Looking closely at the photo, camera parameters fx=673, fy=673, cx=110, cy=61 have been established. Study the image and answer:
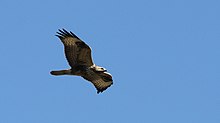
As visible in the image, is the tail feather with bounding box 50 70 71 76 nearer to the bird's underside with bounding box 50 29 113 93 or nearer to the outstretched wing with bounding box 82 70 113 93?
the bird's underside with bounding box 50 29 113 93

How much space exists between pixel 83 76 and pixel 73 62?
3.00ft

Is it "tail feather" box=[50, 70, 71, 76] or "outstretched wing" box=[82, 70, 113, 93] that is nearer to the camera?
"tail feather" box=[50, 70, 71, 76]

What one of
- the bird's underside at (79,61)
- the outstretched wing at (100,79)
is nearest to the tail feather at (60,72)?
the bird's underside at (79,61)

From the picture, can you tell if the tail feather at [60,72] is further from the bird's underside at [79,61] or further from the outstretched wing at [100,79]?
the outstretched wing at [100,79]

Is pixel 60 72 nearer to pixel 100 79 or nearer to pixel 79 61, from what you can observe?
pixel 79 61

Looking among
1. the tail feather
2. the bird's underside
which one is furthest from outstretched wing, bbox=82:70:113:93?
the tail feather

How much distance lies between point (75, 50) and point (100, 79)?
6.12 feet

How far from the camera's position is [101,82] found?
23406mm

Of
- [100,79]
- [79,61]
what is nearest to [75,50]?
[79,61]

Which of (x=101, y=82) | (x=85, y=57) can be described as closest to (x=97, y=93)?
(x=101, y=82)

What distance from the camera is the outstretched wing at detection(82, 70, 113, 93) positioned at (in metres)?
22.8

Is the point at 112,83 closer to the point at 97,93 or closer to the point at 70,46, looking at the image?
the point at 97,93

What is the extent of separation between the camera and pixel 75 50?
861 inches

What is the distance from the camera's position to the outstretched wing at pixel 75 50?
2166cm
